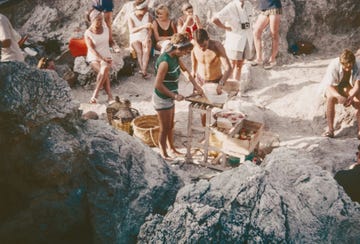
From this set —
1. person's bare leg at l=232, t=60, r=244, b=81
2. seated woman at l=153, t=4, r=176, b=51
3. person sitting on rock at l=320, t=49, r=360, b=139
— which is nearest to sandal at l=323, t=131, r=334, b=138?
person sitting on rock at l=320, t=49, r=360, b=139

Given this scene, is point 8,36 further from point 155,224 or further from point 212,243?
point 212,243

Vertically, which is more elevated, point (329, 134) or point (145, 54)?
point (145, 54)

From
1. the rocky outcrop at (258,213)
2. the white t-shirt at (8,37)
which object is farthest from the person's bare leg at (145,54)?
the rocky outcrop at (258,213)

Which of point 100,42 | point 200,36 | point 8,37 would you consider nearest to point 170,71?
point 200,36

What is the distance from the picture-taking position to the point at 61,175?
3.66 metres

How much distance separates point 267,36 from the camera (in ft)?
34.2

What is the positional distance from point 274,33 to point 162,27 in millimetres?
2540

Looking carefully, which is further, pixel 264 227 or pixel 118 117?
pixel 118 117

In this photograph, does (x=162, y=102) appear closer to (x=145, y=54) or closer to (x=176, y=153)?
(x=176, y=153)

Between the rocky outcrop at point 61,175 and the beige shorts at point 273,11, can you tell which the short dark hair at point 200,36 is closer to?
the rocky outcrop at point 61,175

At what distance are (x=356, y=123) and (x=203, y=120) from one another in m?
2.65

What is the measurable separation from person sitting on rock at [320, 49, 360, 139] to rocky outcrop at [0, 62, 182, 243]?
4387 millimetres

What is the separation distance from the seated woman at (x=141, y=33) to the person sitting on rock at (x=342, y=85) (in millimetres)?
4139

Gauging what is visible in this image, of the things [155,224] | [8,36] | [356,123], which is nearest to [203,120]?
[356,123]
